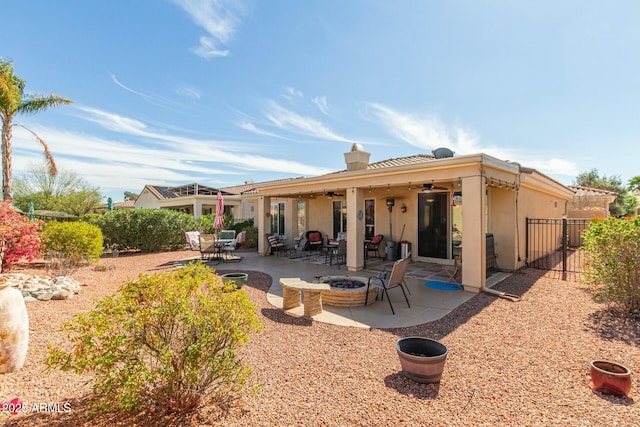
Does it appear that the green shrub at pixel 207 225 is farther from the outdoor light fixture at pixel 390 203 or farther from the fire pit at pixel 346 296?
the fire pit at pixel 346 296

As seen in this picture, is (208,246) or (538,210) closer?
(538,210)

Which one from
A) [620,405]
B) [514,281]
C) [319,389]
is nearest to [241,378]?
[319,389]

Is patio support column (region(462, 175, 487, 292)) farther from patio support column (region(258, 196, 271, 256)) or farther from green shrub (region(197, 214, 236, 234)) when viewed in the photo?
green shrub (region(197, 214, 236, 234))

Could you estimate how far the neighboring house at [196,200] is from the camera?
23188 millimetres

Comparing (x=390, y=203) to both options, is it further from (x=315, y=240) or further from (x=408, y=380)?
(x=408, y=380)

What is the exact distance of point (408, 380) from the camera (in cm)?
330

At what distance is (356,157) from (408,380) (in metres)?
7.81

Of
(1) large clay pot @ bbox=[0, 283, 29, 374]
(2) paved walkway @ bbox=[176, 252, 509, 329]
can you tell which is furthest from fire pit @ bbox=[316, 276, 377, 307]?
(1) large clay pot @ bbox=[0, 283, 29, 374]

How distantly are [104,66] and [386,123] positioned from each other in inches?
444

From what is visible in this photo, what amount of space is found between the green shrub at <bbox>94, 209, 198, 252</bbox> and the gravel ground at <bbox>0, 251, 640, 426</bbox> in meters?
9.60

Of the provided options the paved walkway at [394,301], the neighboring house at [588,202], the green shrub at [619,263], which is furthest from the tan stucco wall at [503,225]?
the neighboring house at [588,202]

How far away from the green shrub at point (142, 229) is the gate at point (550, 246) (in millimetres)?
16158

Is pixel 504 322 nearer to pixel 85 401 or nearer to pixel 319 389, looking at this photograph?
pixel 319 389

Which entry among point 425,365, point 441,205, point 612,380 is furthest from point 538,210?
point 425,365
